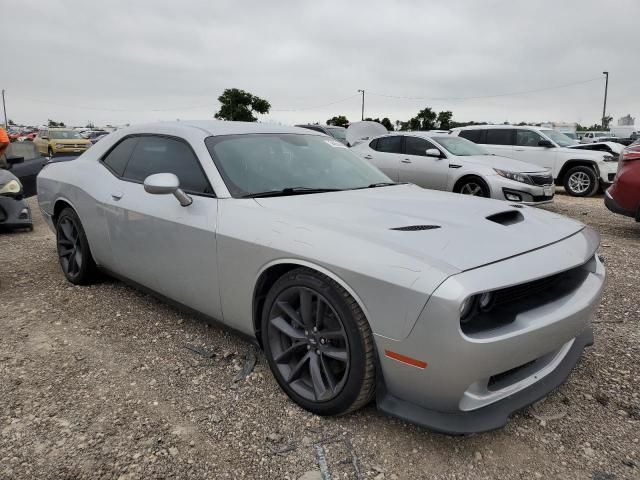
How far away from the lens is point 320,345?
224cm

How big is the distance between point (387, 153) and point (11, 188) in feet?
20.4

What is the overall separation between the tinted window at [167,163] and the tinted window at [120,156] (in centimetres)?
8

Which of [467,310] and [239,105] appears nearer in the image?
[467,310]

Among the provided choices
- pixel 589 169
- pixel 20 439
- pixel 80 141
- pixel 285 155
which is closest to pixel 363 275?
pixel 285 155

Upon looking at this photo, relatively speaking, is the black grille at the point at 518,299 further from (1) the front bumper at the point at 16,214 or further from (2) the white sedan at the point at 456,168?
(1) the front bumper at the point at 16,214

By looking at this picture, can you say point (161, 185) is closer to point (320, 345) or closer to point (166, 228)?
point (166, 228)

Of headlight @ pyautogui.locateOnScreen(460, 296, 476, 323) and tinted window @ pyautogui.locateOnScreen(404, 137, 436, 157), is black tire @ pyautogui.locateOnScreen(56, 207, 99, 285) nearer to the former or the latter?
headlight @ pyautogui.locateOnScreen(460, 296, 476, 323)

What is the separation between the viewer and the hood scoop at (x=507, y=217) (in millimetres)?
2406

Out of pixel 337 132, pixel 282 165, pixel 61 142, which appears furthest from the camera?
pixel 61 142

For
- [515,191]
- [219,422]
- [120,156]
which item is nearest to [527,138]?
[515,191]

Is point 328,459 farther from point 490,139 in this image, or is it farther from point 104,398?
point 490,139

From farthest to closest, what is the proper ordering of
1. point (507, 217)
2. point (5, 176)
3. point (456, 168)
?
point (456, 168) → point (5, 176) → point (507, 217)

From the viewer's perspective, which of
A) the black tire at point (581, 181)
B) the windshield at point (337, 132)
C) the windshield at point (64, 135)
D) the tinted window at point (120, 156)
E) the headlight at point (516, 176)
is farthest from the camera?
the windshield at point (64, 135)

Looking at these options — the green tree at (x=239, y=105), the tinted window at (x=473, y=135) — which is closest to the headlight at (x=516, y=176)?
the tinted window at (x=473, y=135)
